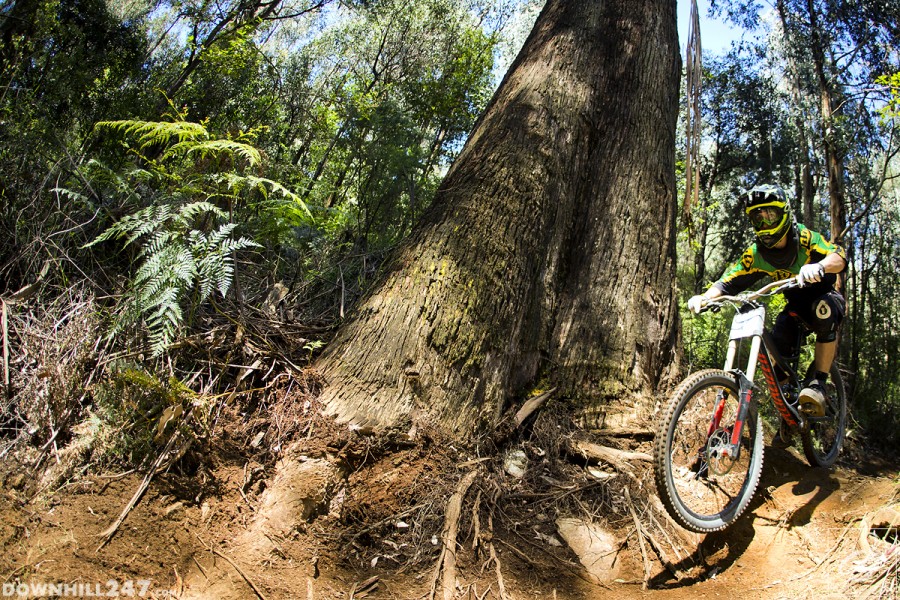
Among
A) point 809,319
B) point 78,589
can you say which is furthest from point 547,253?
point 78,589

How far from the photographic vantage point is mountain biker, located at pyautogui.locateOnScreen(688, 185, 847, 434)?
161 inches

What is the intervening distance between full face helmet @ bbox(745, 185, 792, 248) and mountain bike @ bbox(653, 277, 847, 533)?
381 mm

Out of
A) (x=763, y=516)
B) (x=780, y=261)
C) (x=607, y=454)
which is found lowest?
(x=763, y=516)

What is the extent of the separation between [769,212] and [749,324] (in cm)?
84

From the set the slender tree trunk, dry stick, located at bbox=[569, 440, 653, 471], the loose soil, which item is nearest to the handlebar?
dry stick, located at bbox=[569, 440, 653, 471]

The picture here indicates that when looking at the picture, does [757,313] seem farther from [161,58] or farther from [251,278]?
[161,58]

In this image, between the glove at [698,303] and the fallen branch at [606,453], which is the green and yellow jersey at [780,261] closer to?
the glove at [698,303]

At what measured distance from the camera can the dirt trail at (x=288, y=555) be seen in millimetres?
2611

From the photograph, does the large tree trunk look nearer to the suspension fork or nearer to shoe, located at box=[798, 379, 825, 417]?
the suspension fork

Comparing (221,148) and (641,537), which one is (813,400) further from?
(221,148)

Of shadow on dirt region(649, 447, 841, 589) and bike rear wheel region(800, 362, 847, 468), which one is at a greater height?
bike rear wheel region(800, 362, 847, 468)

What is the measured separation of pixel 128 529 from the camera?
2760mm

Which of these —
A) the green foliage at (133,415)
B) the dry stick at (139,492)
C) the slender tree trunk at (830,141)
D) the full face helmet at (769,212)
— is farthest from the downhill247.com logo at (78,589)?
the slender tree trunk at (830,141)

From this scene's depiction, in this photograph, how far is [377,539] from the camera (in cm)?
306
